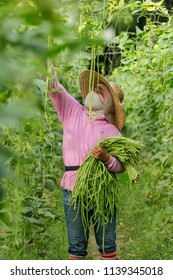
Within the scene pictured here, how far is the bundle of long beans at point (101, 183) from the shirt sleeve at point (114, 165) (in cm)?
2

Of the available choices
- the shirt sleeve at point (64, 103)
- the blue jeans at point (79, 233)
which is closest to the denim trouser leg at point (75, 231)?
the blue jeans at point (79, 233)

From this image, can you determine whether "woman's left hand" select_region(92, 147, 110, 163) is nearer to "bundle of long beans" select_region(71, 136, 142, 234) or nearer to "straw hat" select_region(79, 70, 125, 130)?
"bundle of long beans" select_region(71, 136, 142, 234)

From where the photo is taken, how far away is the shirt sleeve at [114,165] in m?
2.46

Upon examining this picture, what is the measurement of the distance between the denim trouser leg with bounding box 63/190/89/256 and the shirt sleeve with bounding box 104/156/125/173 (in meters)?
0.21

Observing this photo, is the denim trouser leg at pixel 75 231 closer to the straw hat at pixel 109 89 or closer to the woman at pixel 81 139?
the woman at pixel 81 139

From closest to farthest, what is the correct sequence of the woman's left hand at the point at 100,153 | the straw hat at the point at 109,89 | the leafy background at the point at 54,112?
the leafy background at the point at 54,112
the woman's left hand at the point at 100,153
the straw hat at the point at 109,89

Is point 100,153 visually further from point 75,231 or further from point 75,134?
point 75,231

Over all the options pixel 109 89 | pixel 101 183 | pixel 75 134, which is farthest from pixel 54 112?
pixel 101 183

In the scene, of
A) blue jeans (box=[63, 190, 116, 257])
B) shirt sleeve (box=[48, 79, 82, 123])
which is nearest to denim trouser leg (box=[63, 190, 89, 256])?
blue jeans (box=[63, 190, 116, 257])

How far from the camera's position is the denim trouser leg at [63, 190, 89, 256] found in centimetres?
247

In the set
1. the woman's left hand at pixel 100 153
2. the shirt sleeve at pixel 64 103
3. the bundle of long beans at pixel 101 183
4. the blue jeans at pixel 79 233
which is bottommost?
the blue jeans at pixel 79 233

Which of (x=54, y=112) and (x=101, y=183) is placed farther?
(x=54, y=112)

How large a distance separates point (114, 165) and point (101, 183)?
11 centimetres

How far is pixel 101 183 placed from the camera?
7.91ft
